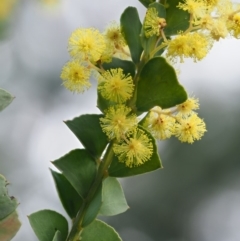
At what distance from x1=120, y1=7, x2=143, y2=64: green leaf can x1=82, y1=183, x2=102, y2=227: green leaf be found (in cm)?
14

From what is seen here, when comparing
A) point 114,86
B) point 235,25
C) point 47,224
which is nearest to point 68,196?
point 47,224

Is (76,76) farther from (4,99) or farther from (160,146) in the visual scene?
(160,146)

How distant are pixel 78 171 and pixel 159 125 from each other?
95 mm

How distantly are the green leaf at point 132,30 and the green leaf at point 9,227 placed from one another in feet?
0.65

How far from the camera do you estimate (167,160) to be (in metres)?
4.46

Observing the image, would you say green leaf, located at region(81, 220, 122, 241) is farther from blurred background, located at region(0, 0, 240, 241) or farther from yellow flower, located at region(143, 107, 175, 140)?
blurred background, located at region(0, 0, 240, 241)

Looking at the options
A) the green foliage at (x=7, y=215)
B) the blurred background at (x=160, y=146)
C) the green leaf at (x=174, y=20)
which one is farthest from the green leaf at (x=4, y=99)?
the blurred background at (x=160, y=146)

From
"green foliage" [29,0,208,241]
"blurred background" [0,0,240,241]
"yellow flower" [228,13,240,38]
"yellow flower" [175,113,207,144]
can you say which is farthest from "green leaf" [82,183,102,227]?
"blurred background" [0,0,240,241]

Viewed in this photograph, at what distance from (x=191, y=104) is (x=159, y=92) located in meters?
0.06

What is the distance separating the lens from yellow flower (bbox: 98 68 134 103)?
0.57m

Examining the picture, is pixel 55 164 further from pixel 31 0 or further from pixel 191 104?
pixel 31 0

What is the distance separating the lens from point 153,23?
0.59m

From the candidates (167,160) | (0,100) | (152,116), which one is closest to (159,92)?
(152,116)

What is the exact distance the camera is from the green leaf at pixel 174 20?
62 centimetres
